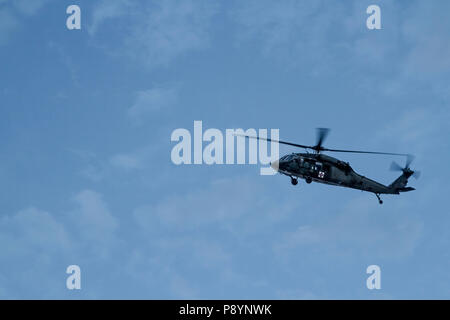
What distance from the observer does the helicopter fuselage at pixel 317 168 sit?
2921 inches

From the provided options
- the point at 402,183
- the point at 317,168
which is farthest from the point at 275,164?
the point at 402,183

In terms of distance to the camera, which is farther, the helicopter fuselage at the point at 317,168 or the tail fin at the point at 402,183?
the tail fin at the point at 402,183

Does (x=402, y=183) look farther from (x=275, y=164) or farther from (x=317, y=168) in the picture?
(x=275, y=164)

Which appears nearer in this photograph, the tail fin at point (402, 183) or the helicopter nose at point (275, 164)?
the helicopter nose at point (275, 164)

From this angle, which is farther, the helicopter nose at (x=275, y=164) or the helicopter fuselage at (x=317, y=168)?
the helicopter nose at (x=275, y=164)

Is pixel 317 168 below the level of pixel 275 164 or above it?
below

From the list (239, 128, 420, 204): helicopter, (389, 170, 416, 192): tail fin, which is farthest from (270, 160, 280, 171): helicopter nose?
(389, 170, 416, 192): tail fin

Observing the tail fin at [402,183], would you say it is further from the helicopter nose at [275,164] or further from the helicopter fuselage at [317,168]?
the helicopter nose at [275,164]

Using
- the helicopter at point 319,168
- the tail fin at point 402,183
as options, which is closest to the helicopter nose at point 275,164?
the helicopter at point 319,168

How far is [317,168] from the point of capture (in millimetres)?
74312

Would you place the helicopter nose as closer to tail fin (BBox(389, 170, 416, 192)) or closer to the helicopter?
the helicopter

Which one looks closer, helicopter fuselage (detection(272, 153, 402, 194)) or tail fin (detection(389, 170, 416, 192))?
helicopter fuselage (detection(272, 153, 402, 194))

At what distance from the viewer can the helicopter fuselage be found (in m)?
74.2

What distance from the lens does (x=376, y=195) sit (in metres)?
78.9
